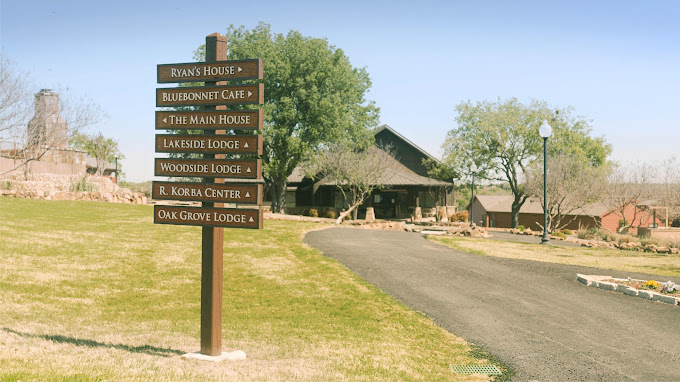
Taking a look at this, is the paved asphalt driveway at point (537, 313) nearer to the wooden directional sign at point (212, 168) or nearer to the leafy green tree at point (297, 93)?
the wooden directional sign at point (212, 168)

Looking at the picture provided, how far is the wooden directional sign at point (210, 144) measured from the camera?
723cm

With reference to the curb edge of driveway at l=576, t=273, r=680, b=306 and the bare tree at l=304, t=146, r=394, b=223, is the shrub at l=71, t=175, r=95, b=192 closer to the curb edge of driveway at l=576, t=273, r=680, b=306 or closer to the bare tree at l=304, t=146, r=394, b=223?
the bare tree at l=304, t=146, r=394, b=223

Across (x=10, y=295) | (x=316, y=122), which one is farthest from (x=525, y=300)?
(x=316, y=122)

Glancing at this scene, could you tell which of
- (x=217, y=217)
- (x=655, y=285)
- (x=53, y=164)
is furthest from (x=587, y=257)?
(x=53, y=164)

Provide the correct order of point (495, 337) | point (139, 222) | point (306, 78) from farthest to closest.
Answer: point (306, 78)
point (139, 222)
point (495, 337)

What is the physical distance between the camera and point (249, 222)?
719cm

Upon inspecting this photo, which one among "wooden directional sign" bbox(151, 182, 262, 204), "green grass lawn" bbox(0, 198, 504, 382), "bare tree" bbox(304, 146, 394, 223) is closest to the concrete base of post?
"green grass lawn" bbox(0, 198, 504, 382)

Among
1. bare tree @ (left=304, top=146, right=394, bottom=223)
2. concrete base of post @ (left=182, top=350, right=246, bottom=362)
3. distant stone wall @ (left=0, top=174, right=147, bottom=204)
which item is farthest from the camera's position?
bare tree @ (left=304, top=146, right=394, bottom=223)

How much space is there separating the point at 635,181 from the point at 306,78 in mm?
27776

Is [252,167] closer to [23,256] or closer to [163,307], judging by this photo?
[163,307]

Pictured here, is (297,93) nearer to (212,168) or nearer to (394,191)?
(394,191)

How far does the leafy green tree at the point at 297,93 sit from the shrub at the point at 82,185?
1198 centimetres

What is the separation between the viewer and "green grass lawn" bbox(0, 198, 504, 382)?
6.74 metres

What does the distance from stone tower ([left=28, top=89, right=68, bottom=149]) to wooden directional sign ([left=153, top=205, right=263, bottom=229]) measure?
97.2 feet
